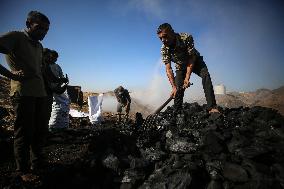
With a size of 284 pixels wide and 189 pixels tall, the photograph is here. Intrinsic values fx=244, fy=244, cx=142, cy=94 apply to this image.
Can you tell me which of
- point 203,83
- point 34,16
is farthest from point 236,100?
point 34,16

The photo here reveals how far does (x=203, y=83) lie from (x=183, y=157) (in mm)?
1969

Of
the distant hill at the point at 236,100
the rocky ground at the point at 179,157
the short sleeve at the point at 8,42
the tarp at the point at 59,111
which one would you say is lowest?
the rocky ground at the point at 179,157

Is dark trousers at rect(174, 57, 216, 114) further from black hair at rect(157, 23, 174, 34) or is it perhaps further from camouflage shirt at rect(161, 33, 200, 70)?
black hair at rect(157, 23, 174, 34)

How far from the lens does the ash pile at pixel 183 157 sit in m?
2.87

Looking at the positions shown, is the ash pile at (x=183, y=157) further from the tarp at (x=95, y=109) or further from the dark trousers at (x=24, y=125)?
the tarp at (x=95, y=109)

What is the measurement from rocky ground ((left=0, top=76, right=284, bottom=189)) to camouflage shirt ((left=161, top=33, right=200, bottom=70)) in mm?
1164

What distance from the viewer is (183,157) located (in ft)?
11.1

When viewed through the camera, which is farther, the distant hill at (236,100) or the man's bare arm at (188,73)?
the distant hill at (236,100)

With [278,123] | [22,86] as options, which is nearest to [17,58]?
[22,86]

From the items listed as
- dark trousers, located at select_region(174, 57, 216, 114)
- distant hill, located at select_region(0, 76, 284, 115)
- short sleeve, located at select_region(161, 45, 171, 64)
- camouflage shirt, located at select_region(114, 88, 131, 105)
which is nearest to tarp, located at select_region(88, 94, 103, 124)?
camouflage shirt, located at select_region(114, 88, 131, 105)

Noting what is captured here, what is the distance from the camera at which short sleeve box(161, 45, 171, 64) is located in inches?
199

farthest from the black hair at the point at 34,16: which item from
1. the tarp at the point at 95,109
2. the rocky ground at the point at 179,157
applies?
the tarp at the point at 95,109

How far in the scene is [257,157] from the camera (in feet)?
10.6

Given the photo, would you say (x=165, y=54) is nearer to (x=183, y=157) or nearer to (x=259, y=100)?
(x=183, y=157)
